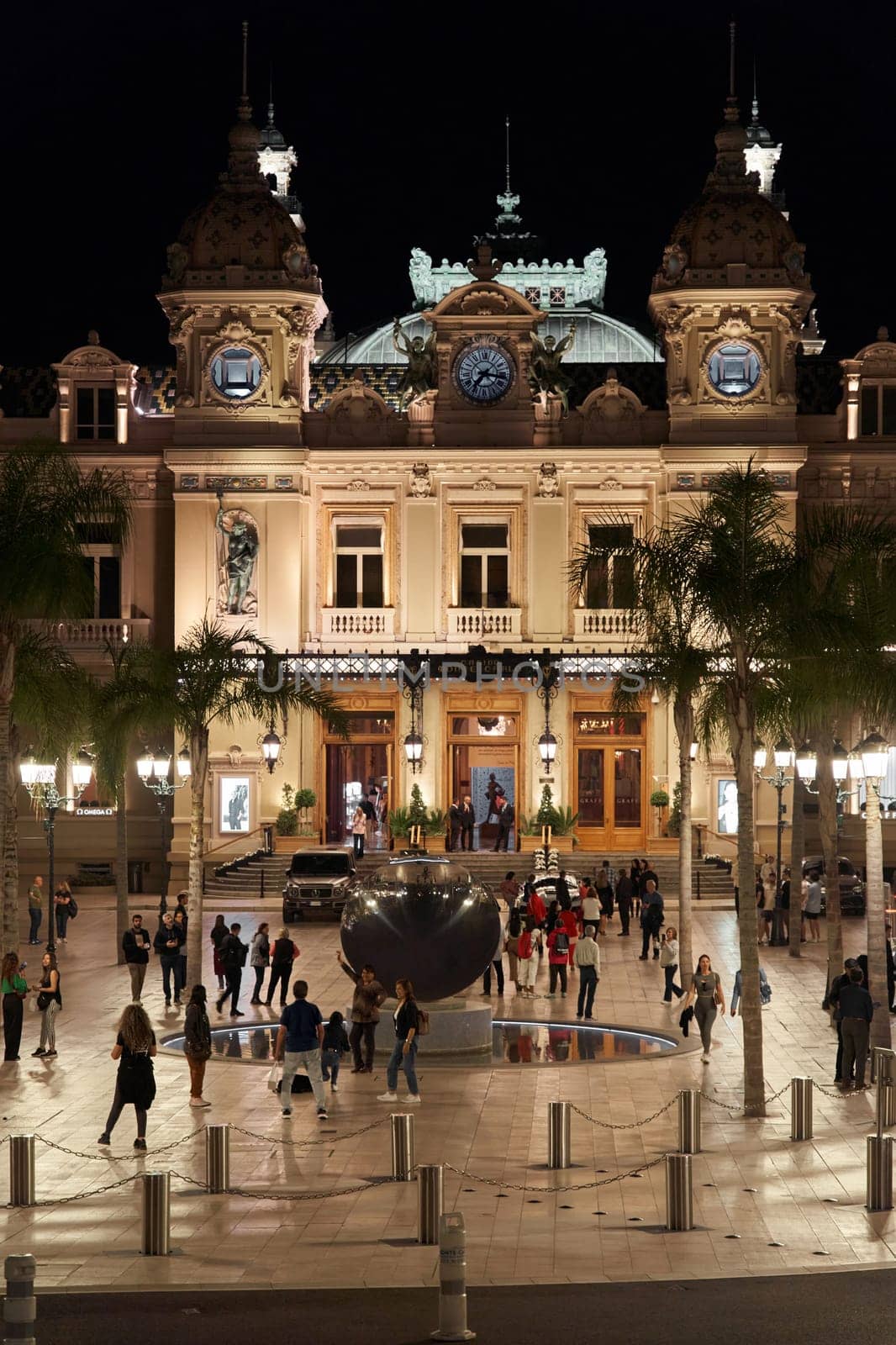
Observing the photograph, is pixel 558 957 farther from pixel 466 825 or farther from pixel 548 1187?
pixel 466 825

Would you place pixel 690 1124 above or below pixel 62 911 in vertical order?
below

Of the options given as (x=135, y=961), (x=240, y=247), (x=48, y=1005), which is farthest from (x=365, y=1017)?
(x=240, y=247)

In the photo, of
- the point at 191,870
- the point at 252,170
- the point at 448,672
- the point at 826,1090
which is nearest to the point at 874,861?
the point at 826,1090

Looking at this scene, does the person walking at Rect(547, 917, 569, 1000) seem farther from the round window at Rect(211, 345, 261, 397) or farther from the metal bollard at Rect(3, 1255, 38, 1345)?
the round window at Rect(211, 345, 261, 397)

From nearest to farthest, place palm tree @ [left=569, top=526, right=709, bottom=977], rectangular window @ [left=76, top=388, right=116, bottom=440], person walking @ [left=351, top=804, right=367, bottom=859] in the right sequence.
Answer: palm tree @ [left=569, top=526, right=709, bottom=977], person walking @ [left=351, top=804, right=367, bottom=859], rectangular window @ [left=76, top=388, right=116, bottom=440]

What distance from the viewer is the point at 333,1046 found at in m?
28.0

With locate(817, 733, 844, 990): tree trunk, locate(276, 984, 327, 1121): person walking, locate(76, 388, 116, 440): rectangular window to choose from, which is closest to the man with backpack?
locate(276, 984, 327, 1121): person walking

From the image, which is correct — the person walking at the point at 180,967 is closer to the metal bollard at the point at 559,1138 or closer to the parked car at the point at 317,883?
the parked car at the point at 317,883

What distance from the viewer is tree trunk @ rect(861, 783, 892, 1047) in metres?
29.2

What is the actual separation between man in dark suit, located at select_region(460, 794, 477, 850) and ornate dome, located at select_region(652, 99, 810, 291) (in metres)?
15.4

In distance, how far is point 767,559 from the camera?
28.8 m

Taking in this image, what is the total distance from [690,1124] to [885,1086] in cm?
235

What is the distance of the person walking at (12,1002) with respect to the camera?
29500 millimetres

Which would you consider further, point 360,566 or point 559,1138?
point 360,566
